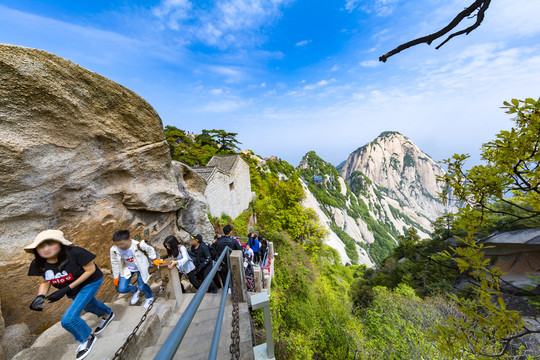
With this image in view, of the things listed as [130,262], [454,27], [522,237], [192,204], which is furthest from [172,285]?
[522,237]

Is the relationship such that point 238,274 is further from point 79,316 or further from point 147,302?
point 79,316

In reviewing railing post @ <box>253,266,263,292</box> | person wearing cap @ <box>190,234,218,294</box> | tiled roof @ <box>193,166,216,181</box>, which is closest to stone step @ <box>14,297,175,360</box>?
person wearing cap @ <box>190,234,218,294</box>

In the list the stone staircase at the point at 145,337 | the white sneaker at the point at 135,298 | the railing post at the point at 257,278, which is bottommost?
the railing post at the point at 257,278

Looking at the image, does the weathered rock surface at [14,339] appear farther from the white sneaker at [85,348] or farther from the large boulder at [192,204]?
the large boulder at [192,204]

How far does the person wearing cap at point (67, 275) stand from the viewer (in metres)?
2.86

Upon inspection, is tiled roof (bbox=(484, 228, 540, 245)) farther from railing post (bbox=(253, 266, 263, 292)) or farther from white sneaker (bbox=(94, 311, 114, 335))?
white sneaker (bbox=(94, 311, 114, 335))

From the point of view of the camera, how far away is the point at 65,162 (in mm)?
4707

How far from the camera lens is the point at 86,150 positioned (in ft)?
16.7

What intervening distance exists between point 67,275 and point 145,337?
1.53m

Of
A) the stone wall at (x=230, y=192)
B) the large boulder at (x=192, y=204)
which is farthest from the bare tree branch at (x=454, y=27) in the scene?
the stone wall at (x=230, y=192)

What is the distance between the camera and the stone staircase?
9.88 ft

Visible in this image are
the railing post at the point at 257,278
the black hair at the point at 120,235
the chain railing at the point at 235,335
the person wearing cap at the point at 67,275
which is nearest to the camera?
the chain railing at the point at 235,335

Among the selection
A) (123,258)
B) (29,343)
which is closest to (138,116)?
(123,258)

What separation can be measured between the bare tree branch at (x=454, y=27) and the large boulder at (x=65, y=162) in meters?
6.28
